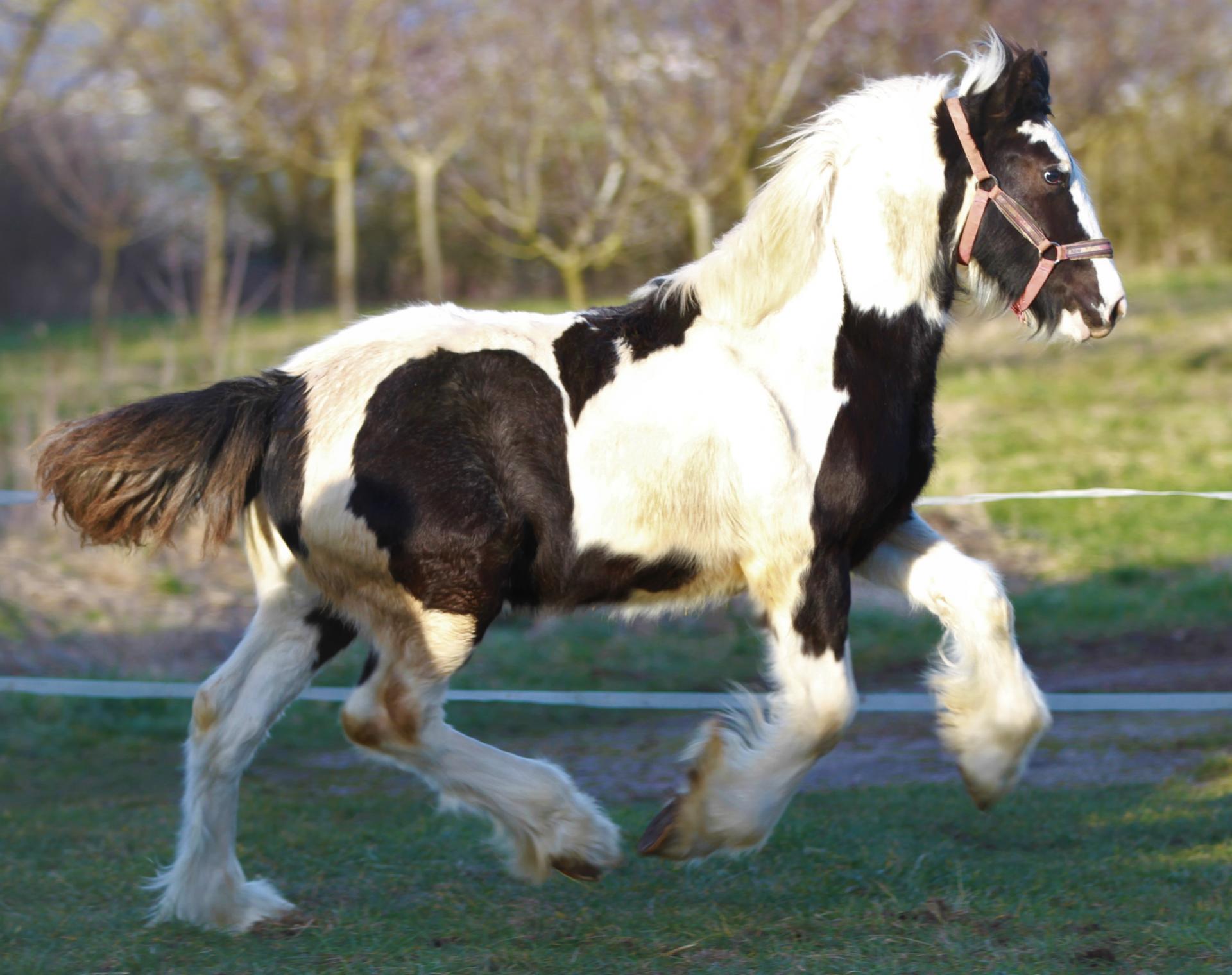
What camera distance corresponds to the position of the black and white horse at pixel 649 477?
358 cm

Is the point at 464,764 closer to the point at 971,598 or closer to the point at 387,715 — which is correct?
the point at 387,715

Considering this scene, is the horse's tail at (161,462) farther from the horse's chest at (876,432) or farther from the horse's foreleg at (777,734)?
the horse's chest at (876,432)

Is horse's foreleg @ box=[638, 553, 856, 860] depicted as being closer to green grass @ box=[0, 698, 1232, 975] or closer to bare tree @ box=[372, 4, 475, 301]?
green grass @ box=[0, 698, 1232, 975]

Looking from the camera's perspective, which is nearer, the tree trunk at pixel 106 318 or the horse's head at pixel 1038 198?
the horse's head at pixel 1038 198

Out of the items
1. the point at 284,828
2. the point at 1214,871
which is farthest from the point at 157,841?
the point at 1214,871

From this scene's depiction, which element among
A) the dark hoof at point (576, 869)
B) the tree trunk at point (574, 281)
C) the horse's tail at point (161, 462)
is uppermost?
the horse's tail at point (161, 462)

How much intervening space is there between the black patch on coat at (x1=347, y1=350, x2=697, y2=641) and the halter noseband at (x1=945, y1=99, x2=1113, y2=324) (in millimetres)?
1211

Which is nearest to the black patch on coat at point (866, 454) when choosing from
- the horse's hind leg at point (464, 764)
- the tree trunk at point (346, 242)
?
the horse's hind leg at point (464, 764)

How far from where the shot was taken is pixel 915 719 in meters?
6.28

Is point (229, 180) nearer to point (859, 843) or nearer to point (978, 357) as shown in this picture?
point (978, 357)

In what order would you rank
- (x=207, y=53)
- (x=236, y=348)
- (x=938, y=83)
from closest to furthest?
(x=938, y=83) → (x=236, y=348) → (x=207, y=53)

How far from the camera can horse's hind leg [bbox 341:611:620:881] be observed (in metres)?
3.56

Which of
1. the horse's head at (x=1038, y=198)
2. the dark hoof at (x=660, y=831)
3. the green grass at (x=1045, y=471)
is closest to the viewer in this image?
the dark hoof at (x=660, y=831)

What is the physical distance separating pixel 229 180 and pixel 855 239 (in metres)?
14.6
